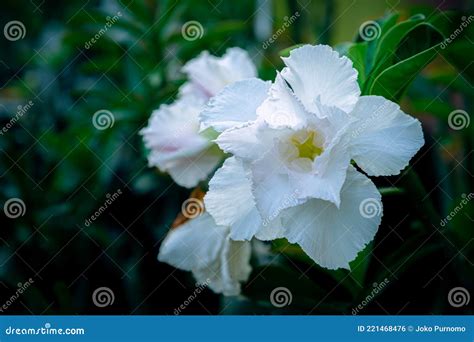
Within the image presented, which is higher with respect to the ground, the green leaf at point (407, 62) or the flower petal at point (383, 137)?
the green leaf at point (407, 62)

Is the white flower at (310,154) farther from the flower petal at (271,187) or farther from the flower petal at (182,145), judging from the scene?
the flower petal at (182,145)

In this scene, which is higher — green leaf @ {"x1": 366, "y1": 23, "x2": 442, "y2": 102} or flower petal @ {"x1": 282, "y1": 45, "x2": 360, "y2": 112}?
green leaf @ {"x1": 366, "y1": 23, "x2": 442, "y2": 102}

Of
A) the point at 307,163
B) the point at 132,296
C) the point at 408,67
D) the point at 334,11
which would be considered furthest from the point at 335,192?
the point at 334,11

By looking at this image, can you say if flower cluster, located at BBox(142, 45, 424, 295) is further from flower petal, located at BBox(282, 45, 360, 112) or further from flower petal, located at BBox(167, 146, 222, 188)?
flower petal, located at BBox(167, 146, 222, 188)

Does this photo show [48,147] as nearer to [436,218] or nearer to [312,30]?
[312,30]

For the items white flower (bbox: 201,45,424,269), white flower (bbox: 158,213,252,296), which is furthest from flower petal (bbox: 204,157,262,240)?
white flower (bbox: 158,213,252,296)

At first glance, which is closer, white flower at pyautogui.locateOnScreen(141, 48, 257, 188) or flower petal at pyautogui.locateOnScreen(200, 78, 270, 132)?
flower petal at pyautogui.locateOnScreen(200, 78, 270, 132)

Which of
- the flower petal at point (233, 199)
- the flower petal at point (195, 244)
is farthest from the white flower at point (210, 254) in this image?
the flower petal at point (233, 199)

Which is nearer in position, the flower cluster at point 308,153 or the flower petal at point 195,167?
the flower cluster at point 308,153
